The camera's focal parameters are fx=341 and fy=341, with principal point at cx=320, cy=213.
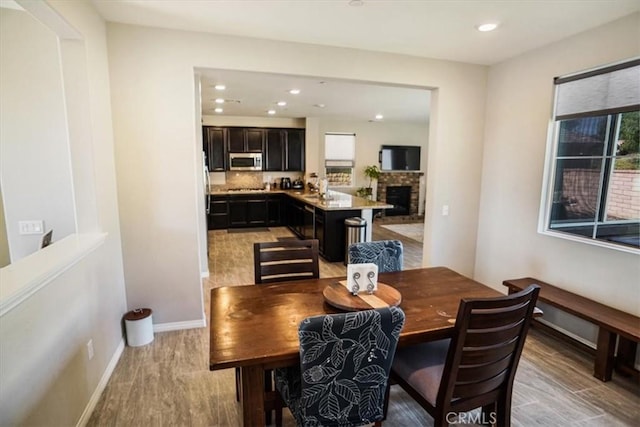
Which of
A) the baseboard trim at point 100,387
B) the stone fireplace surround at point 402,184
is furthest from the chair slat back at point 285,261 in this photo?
the stone fireplace surround at point 402,184

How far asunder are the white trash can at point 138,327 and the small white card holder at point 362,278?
201 centimetres

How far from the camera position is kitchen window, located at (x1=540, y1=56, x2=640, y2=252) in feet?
8.77

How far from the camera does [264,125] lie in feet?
27.8

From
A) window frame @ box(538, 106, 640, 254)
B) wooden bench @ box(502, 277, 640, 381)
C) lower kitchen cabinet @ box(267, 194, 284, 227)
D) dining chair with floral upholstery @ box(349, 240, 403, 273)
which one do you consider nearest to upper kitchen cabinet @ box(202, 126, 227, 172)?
lower kitchen cabinet @ box(267, 194, 284, 227)

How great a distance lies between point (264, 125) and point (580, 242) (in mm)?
7015

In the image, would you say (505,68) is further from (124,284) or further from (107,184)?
(124,284)

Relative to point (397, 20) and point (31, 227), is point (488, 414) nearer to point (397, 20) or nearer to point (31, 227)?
point (397, 20)

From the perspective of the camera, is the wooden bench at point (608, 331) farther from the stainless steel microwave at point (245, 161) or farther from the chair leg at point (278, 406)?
the stainless steel microwave at point (245, 161)

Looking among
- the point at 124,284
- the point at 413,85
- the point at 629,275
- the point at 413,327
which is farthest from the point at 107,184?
the point at 629,275

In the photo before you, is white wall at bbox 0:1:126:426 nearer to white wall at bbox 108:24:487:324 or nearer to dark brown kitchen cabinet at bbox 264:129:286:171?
white wall at bbox 108:24:487:324

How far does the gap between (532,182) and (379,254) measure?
1959 mm

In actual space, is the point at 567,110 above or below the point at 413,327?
above

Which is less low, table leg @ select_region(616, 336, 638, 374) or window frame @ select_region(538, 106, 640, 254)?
window frame @ select_region(538, 106, 640, 254)

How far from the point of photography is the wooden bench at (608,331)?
243 centimetres
